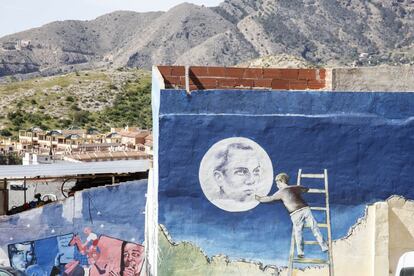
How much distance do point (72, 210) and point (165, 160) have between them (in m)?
2.69

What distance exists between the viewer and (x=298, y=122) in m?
11.1

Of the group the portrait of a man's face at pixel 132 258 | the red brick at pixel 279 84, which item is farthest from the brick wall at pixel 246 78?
the portrait of a man's face at pixel 132 258

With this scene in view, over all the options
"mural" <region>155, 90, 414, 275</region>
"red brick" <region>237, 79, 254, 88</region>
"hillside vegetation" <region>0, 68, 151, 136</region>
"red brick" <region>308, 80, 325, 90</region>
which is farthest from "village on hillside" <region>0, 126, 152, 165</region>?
"mural" <region>155, 90, 414, 275</region>

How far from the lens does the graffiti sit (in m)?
13.1

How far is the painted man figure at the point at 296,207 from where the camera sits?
11.1 meters

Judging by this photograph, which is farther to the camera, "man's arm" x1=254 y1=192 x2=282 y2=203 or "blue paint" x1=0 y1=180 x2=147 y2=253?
"blue paint" x1=0 y1=180 x2=147 y2=253

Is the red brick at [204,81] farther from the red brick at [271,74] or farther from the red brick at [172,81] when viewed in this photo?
the red brick at [271,74]

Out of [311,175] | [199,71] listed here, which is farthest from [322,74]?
[311,175]

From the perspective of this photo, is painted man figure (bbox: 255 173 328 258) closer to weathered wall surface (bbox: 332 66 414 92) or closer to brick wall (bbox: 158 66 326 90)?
weathered wall surface (bbox: 332 66 414 92)

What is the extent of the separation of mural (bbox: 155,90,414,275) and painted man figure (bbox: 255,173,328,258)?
0.01 metres

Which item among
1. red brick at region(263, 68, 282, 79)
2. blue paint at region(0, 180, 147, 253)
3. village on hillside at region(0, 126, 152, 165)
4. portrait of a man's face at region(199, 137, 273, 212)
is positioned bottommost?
village on hillside at region(0, 126, 152, 165)

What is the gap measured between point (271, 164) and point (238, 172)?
50cm

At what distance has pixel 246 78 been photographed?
1341 centimetres

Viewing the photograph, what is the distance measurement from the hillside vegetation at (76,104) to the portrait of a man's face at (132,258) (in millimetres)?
92841
